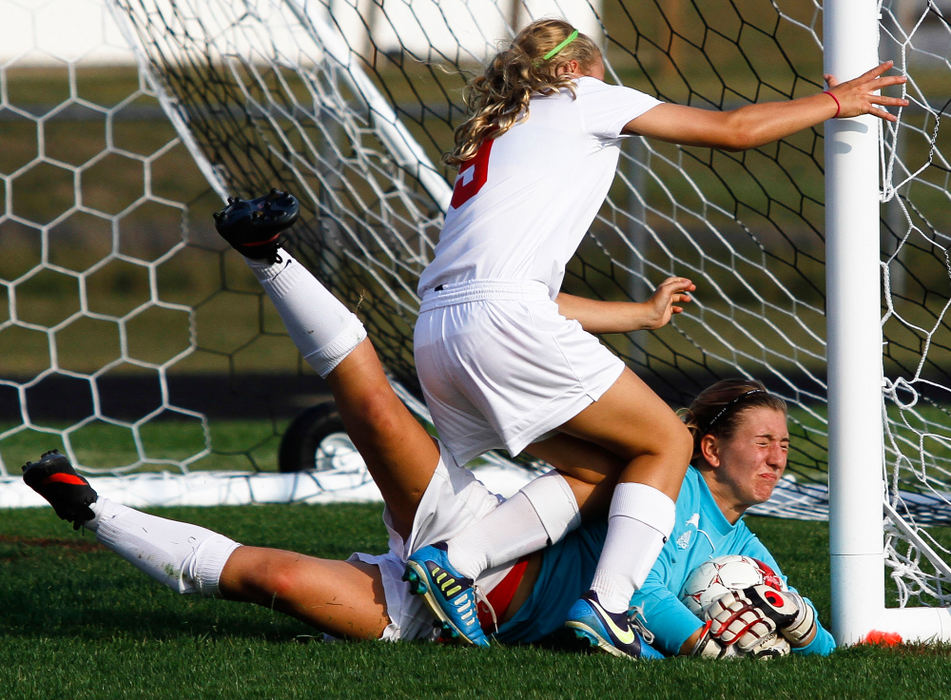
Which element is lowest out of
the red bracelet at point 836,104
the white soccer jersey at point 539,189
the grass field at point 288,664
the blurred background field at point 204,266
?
the blurred background field at point 204,266

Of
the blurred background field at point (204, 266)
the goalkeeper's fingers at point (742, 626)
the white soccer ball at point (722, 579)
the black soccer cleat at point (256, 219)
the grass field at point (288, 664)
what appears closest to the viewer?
the grass field at point (288, 664)

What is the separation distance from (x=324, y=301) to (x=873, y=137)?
1.19 meters

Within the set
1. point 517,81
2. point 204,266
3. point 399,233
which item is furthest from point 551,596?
point 204,266

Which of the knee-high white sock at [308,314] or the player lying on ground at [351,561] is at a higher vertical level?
the knee-high white sock at [308,314]

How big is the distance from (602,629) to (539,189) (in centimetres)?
93

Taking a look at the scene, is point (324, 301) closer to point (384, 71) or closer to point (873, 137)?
point (873, 137)

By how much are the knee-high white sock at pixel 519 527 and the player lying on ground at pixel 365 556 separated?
0.19ft

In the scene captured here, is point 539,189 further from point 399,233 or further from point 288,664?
point 399,233

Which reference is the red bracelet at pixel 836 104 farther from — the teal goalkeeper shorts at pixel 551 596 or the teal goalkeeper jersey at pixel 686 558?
the teal goalkeeper shorts at pixel 551 596

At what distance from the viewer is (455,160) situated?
2668 mm

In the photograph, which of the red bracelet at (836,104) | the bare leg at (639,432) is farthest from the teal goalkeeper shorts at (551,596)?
the red bracelet at (836,104)

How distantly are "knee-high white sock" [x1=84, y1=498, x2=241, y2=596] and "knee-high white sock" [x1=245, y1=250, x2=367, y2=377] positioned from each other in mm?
447

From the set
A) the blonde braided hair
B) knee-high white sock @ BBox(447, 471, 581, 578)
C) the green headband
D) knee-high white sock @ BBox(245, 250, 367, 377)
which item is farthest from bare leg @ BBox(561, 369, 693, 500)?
the green headband

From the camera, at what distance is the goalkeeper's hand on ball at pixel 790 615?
7.86 ft
